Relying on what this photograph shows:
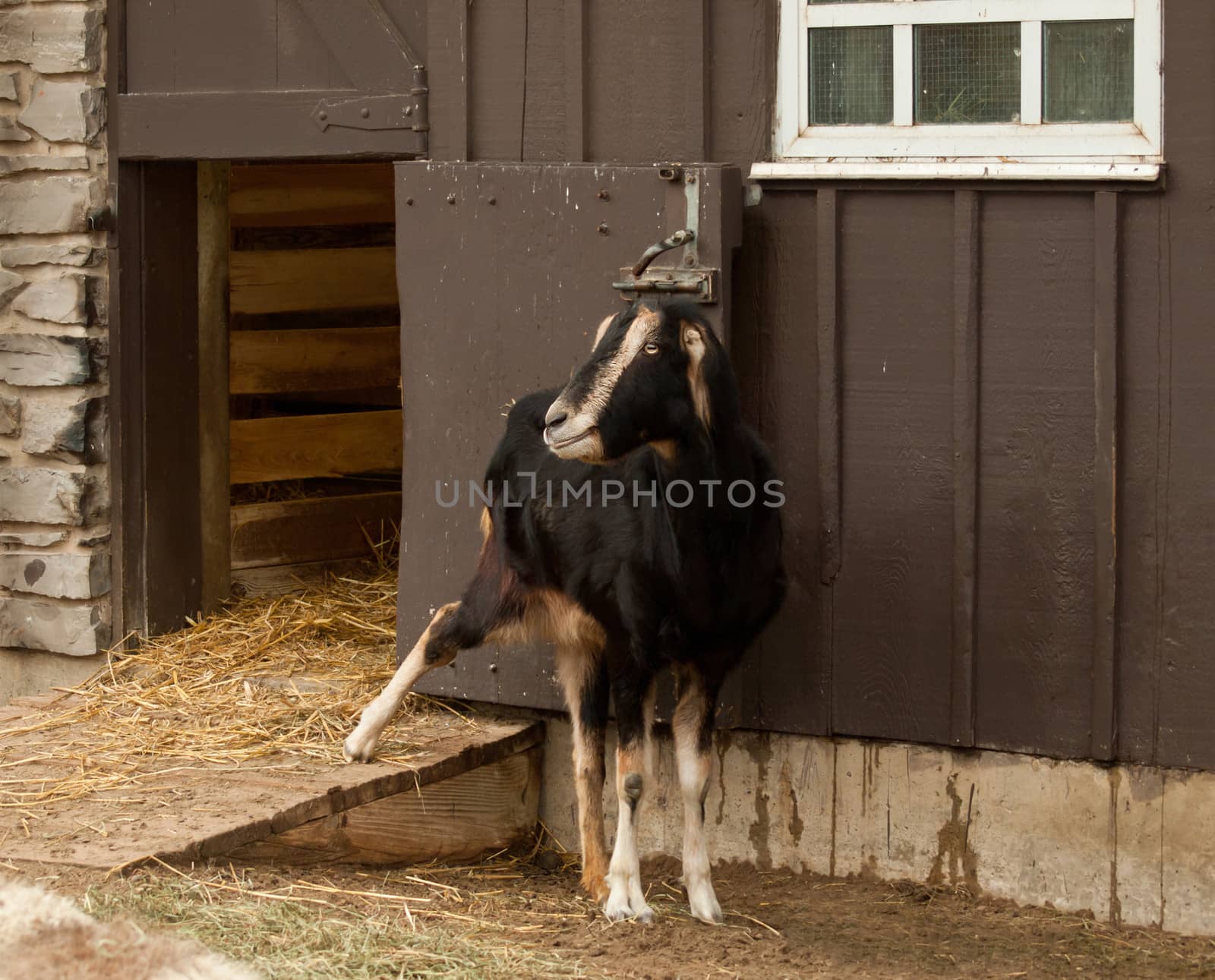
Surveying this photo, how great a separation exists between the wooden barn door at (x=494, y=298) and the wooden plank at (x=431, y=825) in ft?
1.05

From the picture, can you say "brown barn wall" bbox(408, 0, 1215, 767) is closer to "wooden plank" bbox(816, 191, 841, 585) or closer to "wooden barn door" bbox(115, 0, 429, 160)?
"wooden plank" bbox(816, 191, 841, 585)

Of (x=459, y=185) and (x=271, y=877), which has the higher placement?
(x=459, y=185)

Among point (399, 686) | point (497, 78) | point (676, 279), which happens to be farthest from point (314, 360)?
point (676, 279)

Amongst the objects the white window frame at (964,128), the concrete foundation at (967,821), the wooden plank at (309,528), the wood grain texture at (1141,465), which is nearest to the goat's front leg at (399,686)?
the concrete foundation at (967,821)

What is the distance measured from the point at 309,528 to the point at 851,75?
3625 mm

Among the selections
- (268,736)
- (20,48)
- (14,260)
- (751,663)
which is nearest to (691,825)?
(751,663)

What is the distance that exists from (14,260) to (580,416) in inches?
128

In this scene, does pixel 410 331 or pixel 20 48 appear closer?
pixel 410 331

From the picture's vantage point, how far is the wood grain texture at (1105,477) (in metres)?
4.80

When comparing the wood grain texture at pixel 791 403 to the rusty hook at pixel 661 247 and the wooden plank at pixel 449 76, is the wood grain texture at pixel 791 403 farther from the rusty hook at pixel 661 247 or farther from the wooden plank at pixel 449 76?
the wooden plank at pixel 449 76

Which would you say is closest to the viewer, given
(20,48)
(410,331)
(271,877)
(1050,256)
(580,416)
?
(580,416)

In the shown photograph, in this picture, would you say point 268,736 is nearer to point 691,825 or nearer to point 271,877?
point 271,877

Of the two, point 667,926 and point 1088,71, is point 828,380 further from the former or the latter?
point 667,926

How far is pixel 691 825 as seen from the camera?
4.81m
